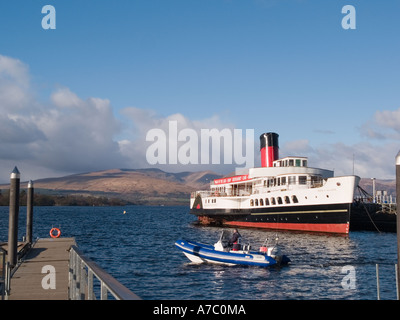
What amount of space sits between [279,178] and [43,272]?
43.1 m

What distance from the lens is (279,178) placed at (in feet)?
184

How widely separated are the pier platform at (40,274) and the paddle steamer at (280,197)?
104ft

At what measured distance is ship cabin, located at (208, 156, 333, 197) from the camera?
175 feet

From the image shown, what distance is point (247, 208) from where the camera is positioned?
61.6 meters

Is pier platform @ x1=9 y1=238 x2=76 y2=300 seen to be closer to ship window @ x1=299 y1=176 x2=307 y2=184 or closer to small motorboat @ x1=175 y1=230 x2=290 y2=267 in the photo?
small motorboat @ x1=175 y1=230 x2=290 y2=267

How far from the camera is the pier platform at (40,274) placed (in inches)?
517

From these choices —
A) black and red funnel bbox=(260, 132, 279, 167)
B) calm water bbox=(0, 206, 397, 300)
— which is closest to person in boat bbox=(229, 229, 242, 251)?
calm water bbox=(0, 206, 397, 300)

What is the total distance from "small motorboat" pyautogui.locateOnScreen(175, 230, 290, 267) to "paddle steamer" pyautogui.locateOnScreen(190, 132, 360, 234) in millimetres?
19205

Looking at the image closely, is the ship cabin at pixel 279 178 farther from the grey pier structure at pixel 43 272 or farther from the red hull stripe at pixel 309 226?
the grey pier structure at pixel 43 272

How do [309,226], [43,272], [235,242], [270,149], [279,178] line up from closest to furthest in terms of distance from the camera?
[43,272] → [235,242] → [309,226] → [279,178] → [270,149]

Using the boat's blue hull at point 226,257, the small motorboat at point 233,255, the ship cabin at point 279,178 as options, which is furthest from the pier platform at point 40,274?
the ship cabin at point 279,178

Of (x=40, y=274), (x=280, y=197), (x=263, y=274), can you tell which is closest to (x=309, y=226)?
(x=280, y=197)

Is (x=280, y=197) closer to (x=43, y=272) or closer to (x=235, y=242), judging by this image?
(x=235, y=242)
